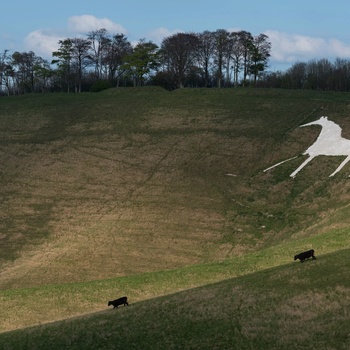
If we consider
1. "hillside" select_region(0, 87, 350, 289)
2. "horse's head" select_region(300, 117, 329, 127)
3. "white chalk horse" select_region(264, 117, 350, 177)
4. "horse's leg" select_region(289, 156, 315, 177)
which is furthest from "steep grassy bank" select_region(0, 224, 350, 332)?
"horse's head" select_region(300, 117, 329, 127)

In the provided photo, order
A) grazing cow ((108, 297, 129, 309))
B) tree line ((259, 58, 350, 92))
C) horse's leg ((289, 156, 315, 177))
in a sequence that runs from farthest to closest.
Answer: tree line ((259, 58, 350, 92)), horse's leg ((289, 156, 315, 177)), grazing cow ((108, 297, 129, 309))

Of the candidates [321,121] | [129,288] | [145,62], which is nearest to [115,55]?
[145,62]

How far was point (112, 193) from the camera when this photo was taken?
52406 mm

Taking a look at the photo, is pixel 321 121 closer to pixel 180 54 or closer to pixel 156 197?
pixel 156 197

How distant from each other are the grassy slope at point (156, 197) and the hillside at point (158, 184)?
156mm

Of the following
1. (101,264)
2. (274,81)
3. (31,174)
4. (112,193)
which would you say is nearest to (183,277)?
(101,264)

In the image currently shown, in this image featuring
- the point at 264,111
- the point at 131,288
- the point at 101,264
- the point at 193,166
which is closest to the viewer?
the point at 131,288

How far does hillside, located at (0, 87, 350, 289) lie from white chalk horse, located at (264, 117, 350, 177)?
951 millimetres

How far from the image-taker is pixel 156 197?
50.9 meters

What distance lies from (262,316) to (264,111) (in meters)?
58.8

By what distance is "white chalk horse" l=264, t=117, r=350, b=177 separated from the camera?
54281 millimetres

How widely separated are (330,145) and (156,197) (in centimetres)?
2016

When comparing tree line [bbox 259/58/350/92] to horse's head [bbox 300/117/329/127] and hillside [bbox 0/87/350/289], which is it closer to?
hillside [bbox 0/87/350/289]

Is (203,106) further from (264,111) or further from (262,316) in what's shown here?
(262,316)
